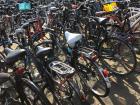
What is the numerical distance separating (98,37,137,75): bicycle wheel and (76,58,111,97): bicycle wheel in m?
1.00

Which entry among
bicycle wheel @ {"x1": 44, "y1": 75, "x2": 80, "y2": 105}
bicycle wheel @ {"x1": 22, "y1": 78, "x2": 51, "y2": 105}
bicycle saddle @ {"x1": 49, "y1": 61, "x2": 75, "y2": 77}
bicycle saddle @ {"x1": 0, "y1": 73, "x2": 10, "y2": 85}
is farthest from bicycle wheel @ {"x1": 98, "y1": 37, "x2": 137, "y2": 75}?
bicycle saddle @ {"x1": 0, "y1": 73, "x2": 10, "y2": 85}

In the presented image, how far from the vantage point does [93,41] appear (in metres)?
7.46

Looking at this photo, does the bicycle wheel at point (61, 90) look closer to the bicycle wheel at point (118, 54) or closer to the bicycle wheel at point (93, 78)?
the bicycle wheel at point (93, 78)

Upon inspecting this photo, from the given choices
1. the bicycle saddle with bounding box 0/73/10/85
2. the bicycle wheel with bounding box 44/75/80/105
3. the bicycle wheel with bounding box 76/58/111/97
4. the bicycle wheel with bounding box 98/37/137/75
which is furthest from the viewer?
the bicycle wheel with bounding box 98/37/137/75

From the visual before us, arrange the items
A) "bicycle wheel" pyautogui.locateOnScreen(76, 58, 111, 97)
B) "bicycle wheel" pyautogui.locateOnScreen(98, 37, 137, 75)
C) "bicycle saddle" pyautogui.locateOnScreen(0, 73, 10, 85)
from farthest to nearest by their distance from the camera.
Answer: "bicycle wheel" pyautogui.locateOnScreen(98, 37, 137, 75) → "bicycle wheel" pyautogui.locateOnScreen(76, 58, 111, 97) → "bicycle saddle" pyautogui.locateOnScreen(0, 73, 10, 85)

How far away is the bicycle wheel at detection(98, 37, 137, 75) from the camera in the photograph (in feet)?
20.5

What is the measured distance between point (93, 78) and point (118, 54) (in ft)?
3.98

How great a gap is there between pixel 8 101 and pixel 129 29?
3.77 metres

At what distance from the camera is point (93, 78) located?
5555 millimetres

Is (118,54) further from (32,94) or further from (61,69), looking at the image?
(32,94)

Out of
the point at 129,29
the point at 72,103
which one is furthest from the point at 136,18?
the point at 72,103

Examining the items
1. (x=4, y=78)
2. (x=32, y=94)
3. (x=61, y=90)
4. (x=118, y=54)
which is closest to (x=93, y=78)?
(x=61, y=90)

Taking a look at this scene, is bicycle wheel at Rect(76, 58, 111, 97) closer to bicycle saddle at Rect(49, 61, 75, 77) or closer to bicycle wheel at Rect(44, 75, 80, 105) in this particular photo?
bicycle wheel at Rect(44, 75, 80, 105)

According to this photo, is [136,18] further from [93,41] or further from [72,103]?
[72,103]
